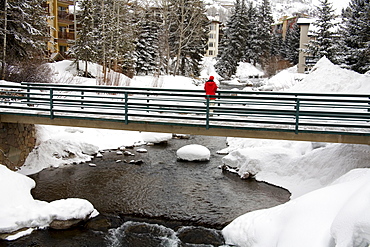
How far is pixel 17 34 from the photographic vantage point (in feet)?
80.2

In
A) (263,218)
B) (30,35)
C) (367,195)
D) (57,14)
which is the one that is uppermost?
(57,14)

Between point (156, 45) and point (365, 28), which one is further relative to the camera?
point (156, 45)

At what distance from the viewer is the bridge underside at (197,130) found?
1162 cm

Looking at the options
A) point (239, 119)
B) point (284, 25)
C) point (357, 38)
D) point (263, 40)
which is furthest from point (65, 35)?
point (284, 25)

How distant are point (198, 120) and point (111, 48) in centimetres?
2671

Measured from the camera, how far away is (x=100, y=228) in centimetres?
1142

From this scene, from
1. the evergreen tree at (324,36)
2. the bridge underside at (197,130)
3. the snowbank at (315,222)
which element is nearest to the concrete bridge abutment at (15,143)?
the bridge underside at (197,130)

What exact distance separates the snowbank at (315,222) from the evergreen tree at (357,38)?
72.8 ft

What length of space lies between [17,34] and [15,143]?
37.5 feet

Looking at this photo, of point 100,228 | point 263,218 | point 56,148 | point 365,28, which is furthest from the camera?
point 365,28

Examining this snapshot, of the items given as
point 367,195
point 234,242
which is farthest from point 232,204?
point 367,195

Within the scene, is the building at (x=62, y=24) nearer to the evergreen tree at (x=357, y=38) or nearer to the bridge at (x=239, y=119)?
the evergreen tree at (x=357, y=38)

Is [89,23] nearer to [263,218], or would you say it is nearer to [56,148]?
[56,148]

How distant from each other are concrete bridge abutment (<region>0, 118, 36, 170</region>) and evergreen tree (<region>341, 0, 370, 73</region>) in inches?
968
